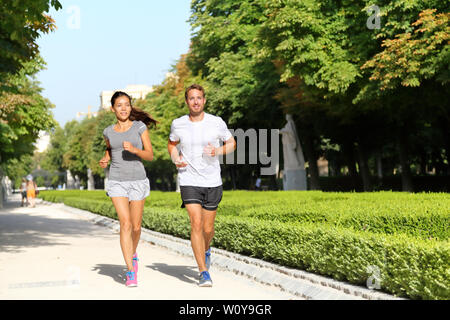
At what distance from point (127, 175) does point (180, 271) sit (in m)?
1.96

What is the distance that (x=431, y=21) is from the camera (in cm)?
1702

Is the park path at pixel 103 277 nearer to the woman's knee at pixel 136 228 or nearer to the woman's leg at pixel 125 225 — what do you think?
the woman's leg at pixel 125 225

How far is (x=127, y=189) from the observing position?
21.9ft

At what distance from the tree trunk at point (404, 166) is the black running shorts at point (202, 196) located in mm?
20081

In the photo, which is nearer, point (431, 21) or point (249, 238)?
point (249, 238)

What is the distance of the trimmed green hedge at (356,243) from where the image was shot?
5.21 metres

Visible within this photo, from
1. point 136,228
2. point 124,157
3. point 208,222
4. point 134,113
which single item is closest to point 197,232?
point 208,222

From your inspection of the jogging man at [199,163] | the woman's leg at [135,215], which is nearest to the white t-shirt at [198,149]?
Answer: the jogging man at [199,163]

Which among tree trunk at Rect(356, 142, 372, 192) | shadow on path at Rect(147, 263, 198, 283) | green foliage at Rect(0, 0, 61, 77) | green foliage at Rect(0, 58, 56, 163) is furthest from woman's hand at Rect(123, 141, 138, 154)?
tree trunk at Rect(356, 142, 372, 192)

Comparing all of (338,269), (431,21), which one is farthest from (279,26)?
(338,269)

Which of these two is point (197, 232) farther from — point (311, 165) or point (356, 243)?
point (311, 165)

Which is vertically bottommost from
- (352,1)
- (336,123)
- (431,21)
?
(336,123)

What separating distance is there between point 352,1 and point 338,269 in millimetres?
15863
